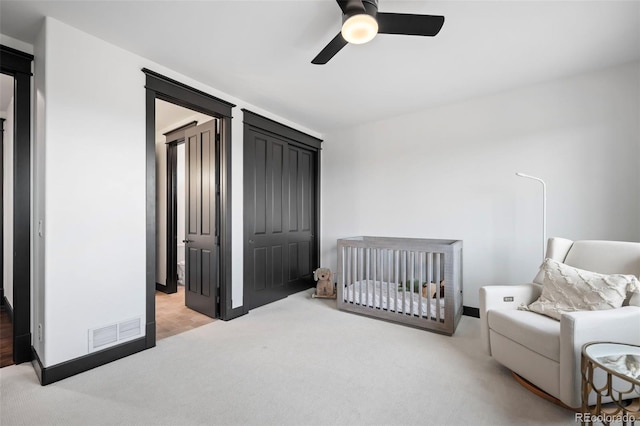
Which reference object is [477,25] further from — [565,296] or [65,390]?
[65,390]

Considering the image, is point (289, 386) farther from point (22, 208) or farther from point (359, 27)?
point (22, 208)

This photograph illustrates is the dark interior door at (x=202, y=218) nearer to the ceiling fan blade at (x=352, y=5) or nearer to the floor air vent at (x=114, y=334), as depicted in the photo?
the floor air vent at (x=114, y=334)

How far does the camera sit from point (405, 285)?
10.1ft

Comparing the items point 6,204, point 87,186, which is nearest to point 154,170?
point 87,186

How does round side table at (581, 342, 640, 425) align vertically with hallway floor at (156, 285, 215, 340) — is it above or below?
above

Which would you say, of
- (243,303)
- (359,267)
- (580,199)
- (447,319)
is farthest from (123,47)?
(580,199)

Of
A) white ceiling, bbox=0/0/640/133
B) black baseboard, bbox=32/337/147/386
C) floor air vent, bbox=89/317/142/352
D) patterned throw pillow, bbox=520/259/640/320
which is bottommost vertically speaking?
black baseboard, bbox=32/337/147/386

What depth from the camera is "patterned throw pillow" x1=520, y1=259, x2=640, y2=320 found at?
180cm

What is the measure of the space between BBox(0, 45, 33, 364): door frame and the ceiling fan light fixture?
2.36 meters

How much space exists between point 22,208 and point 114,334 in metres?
1.17

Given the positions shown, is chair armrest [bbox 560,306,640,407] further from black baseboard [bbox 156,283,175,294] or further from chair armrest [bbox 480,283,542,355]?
A: black baseboard [bbox 156,283,175,294]

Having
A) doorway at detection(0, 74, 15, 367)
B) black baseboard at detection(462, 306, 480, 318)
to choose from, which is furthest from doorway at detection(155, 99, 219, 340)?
black baseboard at detection(462, 306, 480, 318)

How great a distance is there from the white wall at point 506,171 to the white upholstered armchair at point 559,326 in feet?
2.26

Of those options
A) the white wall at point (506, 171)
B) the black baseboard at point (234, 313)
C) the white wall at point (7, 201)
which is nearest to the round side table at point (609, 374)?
the white wall at point (506, 171)
